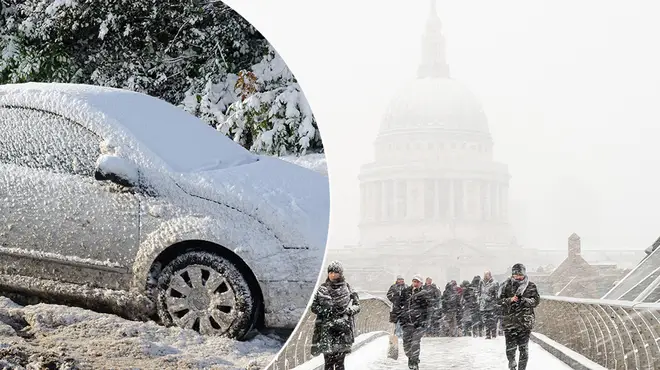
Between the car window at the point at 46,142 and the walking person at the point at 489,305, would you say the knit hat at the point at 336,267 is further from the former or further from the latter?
the walking person at the point at 489,305

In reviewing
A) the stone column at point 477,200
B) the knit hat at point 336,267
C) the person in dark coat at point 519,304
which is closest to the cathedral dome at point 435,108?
the stone column at point 477,200

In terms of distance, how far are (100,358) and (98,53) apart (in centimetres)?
113

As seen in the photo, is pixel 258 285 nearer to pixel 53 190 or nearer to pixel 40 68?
pixel 53 190

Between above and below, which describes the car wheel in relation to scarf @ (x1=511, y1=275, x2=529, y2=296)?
below

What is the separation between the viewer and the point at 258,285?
3535 mm

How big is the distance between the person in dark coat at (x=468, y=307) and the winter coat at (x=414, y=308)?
3.67 metres

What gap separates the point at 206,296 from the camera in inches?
139

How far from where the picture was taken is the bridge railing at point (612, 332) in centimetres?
648

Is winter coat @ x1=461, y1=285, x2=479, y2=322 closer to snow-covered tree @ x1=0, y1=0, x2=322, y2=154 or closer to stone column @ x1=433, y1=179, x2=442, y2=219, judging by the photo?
snow-covered tree @ x1=0, y1=0, x2=322, y2=154

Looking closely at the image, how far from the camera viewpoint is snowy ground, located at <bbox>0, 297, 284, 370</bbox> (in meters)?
3.67

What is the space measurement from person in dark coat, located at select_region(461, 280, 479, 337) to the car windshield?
6794 mm

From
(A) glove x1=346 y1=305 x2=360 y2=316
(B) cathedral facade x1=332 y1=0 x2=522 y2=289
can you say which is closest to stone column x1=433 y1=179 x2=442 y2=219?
(B) cathedral facade x1=332 y1=0 x2=522 y2=289

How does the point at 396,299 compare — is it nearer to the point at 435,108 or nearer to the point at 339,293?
the point at 339,293

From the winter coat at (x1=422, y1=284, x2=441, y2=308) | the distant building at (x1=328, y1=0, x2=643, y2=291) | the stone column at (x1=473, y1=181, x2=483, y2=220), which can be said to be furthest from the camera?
the stone column at (x1=473, y1=181, x2=483, y2=220)
